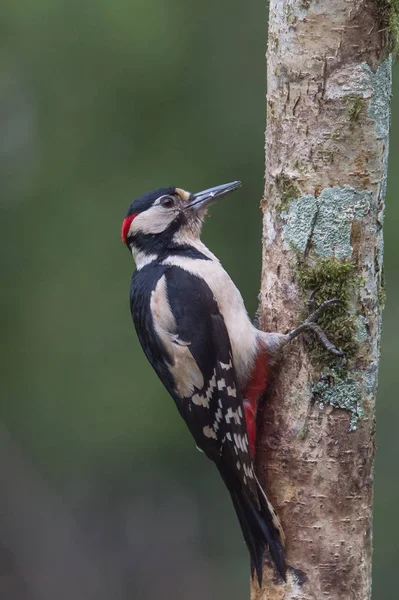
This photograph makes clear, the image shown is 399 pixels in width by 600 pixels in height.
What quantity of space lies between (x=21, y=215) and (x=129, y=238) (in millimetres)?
5358

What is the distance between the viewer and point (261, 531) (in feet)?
10.8

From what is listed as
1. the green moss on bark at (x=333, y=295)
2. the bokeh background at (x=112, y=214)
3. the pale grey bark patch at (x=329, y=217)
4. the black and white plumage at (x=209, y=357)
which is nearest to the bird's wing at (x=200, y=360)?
the black and white plumage at (x=209, y=357)

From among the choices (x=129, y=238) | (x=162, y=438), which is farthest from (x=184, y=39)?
(x=129, y=238)

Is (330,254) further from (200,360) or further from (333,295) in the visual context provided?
(200,360)

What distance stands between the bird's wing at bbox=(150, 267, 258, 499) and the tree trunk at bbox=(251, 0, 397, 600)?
0.28 meters

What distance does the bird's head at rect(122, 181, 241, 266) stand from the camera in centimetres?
398

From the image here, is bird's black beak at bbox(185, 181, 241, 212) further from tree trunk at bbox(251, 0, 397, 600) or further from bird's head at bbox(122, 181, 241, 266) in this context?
tree trunk at bbox(251, 0, 397, 600)

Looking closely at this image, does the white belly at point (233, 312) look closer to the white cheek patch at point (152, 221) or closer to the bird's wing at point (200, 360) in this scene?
the bird's wing at point (200, 360)

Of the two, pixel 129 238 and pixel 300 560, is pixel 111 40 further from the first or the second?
pixel 300 560

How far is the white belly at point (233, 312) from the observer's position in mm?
3525

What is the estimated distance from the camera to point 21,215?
9195mm

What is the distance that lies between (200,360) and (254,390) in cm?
23

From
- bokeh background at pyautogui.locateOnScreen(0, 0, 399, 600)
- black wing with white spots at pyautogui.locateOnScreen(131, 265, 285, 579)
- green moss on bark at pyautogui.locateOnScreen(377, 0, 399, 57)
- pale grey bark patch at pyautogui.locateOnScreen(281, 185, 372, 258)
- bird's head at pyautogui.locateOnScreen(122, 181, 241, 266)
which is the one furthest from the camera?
bokeh background at pyautogui.locateOnScreen(0, 0, 399, 600)

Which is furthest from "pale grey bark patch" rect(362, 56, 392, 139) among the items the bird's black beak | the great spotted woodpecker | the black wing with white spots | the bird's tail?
the bird's tail
